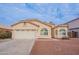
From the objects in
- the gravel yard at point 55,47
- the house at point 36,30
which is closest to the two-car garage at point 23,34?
the house at point 36,30

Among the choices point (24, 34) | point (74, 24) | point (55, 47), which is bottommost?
point (55, 47)

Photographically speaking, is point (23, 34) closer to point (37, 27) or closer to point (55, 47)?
point (37, 27)

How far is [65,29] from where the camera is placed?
3.18 meters

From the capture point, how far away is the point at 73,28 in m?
3.19

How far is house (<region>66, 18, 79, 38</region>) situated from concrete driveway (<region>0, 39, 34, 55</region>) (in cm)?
47

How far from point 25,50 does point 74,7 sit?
776 millimetres

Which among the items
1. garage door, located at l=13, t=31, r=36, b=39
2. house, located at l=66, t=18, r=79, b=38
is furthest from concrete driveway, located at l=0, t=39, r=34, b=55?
house, located at l=66, t=18, r=79, b=38

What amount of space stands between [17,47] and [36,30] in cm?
30

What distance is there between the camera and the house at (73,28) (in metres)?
3.16

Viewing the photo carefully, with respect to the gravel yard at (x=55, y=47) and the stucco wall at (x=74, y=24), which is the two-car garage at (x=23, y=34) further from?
the stucco wall at (x=74, y=24)

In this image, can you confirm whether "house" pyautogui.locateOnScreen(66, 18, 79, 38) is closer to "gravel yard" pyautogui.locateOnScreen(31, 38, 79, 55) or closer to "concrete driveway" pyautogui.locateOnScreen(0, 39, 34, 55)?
"gravel yard" pyautogui.locateOnScreen(31, 38, 79, 55)

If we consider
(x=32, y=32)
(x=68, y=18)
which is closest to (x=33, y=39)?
(x=32, y=32)

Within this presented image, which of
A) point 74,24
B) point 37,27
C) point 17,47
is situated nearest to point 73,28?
point 74,24

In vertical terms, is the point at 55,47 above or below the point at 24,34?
below
